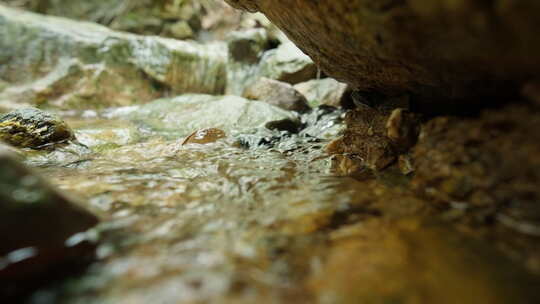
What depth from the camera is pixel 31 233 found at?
1442 millimetres

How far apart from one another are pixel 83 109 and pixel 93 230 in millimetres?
7952

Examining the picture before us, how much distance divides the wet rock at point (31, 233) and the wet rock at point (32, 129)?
10.5 feet

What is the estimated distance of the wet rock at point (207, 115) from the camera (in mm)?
5914

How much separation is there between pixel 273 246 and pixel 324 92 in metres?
6.09

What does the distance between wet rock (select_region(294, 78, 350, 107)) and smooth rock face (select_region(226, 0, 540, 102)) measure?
3.56 m

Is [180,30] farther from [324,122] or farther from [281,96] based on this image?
[324,122]

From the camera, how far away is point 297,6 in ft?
7.68

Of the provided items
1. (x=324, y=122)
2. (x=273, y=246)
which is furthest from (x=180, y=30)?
(x=273, y=246)

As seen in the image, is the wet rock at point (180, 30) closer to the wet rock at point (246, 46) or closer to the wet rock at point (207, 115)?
the wet rock at point (246, 46)

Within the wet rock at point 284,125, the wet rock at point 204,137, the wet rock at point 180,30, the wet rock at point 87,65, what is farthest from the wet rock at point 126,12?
the wet rock at point 204,137

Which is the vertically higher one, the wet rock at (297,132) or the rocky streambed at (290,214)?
the wet rock at (297,132)

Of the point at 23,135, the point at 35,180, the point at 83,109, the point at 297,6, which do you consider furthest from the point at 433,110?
the point at 83,109

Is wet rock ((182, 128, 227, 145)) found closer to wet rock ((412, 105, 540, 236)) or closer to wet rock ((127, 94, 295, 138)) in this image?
wet rock ((127, 94, 295, 138))

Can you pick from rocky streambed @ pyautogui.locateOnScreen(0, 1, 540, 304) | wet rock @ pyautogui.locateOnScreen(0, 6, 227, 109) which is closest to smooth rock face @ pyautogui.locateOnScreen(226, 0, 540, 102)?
rocky streambed @ pyautogui.locateOnScreen(0, 1, 540, 304)
